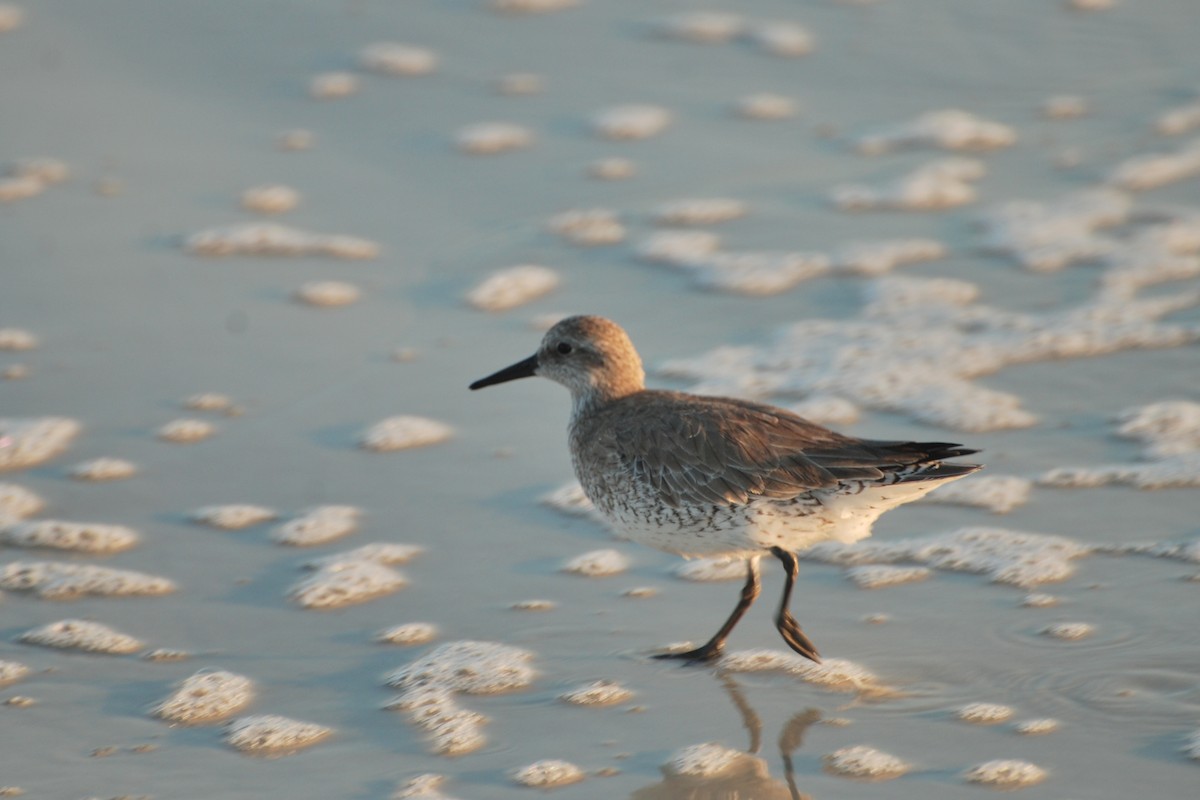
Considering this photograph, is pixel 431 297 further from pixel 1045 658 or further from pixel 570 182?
pixel 1045 658

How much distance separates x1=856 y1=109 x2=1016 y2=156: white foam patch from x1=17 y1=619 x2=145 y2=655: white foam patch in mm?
4705

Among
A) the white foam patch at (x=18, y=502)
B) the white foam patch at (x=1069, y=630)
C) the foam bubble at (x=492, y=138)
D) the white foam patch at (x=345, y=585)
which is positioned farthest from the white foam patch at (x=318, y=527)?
the foam bubble at (x=492, y=138)

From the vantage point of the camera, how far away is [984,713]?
13.1 feet

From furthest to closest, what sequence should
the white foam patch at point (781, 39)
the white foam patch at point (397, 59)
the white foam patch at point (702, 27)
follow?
the white foam patch at point (702, 27) < the white foam patch at point (781, 39) < the white foam patch at point (397, 59)

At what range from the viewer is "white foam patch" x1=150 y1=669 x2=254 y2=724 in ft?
13.3

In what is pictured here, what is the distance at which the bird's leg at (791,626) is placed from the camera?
425cm

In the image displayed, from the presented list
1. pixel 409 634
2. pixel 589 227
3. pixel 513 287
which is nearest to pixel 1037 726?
pixel 409 634

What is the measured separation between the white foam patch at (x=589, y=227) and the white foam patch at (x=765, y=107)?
1.21 m

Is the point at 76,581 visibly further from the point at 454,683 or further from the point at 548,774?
the point at 548,774

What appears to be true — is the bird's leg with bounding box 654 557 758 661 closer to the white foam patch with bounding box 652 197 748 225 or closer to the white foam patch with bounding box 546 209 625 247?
the white foam patch with bounding box 546 209 625 247

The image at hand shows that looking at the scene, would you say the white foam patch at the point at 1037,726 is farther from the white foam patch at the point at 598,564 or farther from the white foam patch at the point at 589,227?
the white foam patch at the point at 589,227

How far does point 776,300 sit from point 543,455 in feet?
5.16

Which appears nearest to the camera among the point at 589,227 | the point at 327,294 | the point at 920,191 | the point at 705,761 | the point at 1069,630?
the point at 705,761

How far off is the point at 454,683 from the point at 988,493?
78.9 inches
